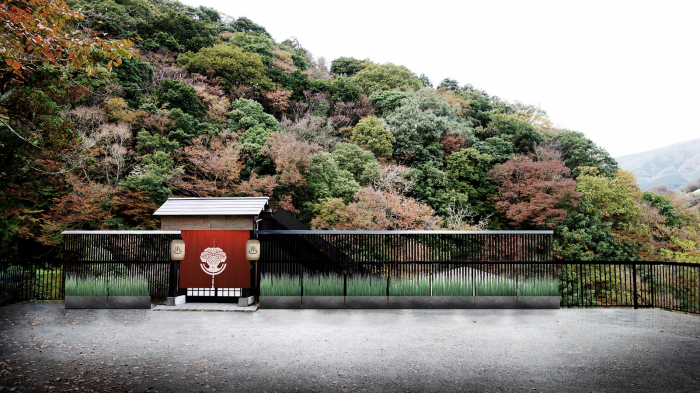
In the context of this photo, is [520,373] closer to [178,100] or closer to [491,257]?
[491,257]

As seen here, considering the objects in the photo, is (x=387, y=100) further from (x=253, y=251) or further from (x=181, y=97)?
(x=253, y=251)

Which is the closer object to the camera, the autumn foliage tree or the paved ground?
the paved ground

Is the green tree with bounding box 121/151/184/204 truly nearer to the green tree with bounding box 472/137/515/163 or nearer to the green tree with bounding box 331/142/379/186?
the green tree with bounding box 331/142/379/186

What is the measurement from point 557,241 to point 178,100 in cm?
2301

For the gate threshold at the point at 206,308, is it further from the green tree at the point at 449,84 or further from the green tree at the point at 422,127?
the green tree at the point at 449,84

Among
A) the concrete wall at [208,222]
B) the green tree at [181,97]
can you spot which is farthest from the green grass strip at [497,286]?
the green tree at [181,97]

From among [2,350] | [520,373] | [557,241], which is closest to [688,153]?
[557,241]

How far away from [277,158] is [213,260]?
12.1m

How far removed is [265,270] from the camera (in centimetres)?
955

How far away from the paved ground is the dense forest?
960cm

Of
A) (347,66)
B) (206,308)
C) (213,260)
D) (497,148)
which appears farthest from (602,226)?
(347,66)

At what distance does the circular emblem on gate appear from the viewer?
9.65 metres

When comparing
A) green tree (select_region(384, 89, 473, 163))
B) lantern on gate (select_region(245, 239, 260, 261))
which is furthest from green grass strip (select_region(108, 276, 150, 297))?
green tree (select_region(384, 89, 473, 163))

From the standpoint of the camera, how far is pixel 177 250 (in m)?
9.47
